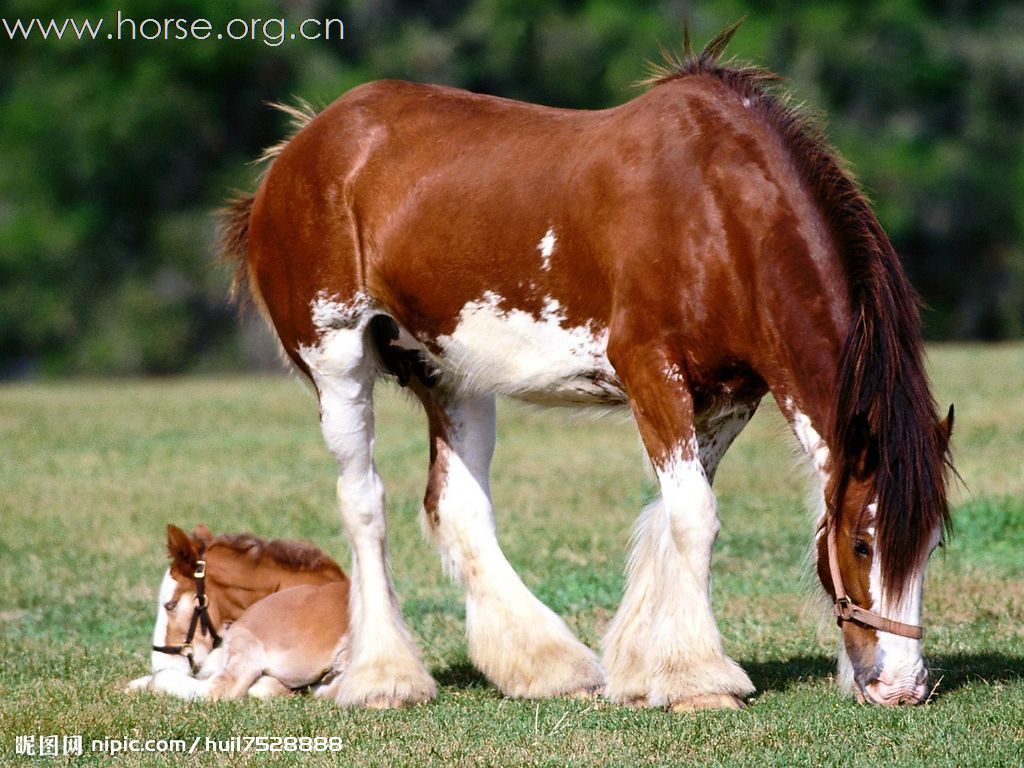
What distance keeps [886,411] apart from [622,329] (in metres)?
1.04

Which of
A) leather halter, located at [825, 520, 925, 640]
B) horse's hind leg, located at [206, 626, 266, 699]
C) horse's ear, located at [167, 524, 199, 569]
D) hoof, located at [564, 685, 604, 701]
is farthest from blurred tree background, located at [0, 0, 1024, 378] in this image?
leather halter, located at [825, 520, 925, 640]

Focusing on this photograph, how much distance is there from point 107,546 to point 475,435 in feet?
14.2

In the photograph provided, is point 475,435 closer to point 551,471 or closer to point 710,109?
point 710,109

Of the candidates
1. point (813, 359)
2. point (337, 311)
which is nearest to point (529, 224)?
point (337, 311)

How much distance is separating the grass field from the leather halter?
27 centimetres

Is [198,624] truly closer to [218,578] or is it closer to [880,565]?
[218,578]

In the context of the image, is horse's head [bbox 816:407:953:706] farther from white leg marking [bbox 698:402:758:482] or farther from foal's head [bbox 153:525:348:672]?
foal's head [bbox 153:525:348:672]

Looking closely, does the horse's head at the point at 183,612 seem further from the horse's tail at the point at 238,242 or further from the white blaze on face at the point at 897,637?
the white blaze on face at the point at 897,637

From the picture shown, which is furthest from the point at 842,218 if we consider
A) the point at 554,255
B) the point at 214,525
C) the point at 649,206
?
the point at 214,525

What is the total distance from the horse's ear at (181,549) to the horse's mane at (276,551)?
0.12 meters

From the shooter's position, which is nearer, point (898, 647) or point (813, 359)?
point (898, 647)

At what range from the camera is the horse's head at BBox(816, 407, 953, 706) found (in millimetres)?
5375

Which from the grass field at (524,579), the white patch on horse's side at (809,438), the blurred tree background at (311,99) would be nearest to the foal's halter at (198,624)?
the grass field at (524,579)

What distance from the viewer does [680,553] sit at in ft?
19.2
